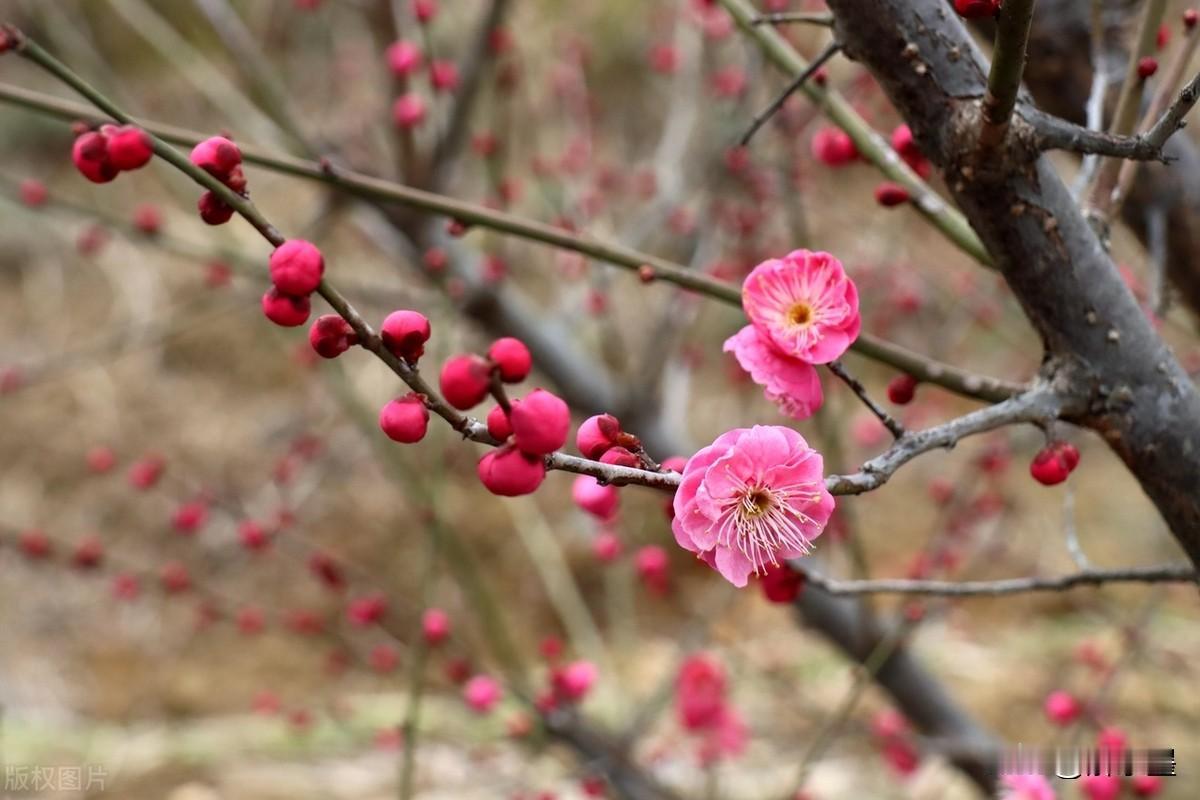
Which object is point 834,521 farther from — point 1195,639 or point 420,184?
point 1195,639

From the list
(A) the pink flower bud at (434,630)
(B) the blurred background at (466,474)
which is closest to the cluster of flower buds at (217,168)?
(B) the blurred background at (466,474)

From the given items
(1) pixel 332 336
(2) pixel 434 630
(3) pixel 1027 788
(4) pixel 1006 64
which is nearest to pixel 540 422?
(1) pixel 332 336

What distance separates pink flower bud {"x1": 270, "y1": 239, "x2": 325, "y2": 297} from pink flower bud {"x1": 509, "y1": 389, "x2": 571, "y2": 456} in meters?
0.18

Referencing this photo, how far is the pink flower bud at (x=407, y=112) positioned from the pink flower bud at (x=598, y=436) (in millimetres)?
1360

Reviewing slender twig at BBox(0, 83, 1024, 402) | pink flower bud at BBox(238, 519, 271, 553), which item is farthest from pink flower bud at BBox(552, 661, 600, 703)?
slender twig at BBox(0, 83, 1024, 402)

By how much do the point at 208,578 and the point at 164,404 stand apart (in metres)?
1.07

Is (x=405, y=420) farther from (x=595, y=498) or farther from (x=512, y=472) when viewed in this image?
(x=595, y=498)

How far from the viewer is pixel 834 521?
2225mm

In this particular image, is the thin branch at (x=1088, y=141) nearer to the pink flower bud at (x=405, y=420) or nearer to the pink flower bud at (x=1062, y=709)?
the pink flower bud at (x=405, y=420)

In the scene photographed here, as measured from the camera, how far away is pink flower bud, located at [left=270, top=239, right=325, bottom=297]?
0.66m

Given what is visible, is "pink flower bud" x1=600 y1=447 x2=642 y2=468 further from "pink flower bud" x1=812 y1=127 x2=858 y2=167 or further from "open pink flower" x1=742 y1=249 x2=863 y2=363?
"pink flower bud" x1=812 y1=127 x2=858 y2=167

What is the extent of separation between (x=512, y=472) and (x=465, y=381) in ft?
0.27

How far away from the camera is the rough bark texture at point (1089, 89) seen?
53.1 inches

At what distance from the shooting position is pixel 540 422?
62 cm
